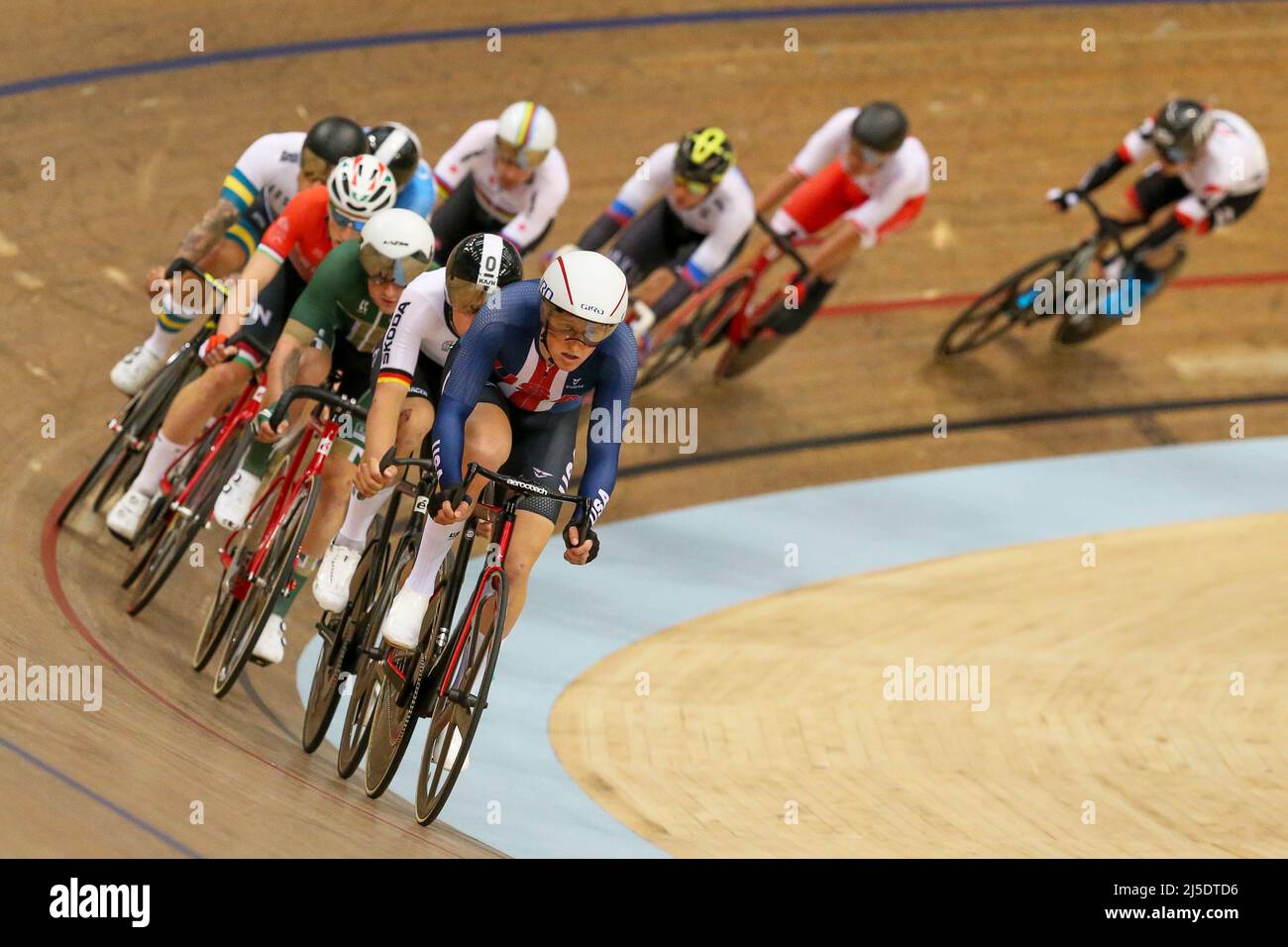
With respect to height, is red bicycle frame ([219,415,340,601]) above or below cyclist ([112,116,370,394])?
below

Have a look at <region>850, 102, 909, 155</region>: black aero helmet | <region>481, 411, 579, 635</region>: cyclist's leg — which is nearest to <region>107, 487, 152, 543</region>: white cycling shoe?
<region>481, 411, 579, 635</region>: cyclist's leg

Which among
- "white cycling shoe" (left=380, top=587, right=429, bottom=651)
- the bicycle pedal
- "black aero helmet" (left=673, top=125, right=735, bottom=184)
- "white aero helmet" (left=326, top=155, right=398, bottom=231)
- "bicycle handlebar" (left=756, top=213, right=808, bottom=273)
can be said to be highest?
"black aero helmet" (left=673, top=125, right=735, bottom=184)

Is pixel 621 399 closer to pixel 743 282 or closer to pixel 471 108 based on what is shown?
pixel 743 282

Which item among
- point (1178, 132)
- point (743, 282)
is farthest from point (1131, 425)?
point (743, 282)

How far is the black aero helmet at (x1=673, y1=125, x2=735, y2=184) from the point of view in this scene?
6.45m

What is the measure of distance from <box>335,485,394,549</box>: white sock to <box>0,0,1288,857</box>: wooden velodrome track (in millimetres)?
546

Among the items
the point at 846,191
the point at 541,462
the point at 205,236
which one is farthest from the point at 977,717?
the point at 205,236

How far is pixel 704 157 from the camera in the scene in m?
6.45

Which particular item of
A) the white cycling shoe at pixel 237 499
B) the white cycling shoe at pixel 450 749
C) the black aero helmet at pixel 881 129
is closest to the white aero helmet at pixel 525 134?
the black aero helmet at pixel 881 129

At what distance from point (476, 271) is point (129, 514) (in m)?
1.63

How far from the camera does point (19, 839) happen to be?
295 centimetres

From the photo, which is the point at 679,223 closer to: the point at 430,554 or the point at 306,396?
the point at 306,396

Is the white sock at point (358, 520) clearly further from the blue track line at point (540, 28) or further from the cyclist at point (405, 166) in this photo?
the blue track line at point (540, 28)

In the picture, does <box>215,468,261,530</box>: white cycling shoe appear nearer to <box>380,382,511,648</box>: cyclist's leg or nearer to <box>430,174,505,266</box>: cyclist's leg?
<box>380,382,511,648</box>: cyclist's leg
